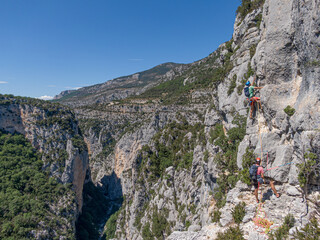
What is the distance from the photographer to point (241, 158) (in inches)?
444

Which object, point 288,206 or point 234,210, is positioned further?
point 234,210

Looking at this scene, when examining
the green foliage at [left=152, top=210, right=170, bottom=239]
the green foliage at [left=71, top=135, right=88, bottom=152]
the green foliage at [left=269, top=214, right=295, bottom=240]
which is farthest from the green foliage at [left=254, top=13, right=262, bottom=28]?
the green foliage at [left=71, top=135, right=88, bottom=152]

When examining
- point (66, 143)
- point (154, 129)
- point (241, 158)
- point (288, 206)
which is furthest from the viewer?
point (154, 129)

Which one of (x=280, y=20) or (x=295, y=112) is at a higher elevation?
(x=280, y=20)

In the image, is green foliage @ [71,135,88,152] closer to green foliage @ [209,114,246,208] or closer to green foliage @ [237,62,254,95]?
green foliage @ [209,114,246,208]

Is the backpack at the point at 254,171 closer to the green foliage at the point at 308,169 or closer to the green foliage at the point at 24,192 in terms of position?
the green foliage at the point at 308,169

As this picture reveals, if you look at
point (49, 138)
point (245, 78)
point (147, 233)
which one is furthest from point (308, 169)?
point (49, 138)

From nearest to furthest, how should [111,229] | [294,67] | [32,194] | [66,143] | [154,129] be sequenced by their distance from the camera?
[294,67] < [32,194] < [111,229] < [66,143] < [154,129]

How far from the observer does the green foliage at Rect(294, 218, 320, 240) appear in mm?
5961

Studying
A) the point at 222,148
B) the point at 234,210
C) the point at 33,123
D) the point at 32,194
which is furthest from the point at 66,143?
the point at 234,210

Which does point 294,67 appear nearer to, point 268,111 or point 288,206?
point 268,111

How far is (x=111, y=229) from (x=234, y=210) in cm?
4834

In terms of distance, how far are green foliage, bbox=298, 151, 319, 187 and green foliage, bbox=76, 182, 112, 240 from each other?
51258 mm

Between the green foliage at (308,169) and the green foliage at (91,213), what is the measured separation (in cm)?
5126
